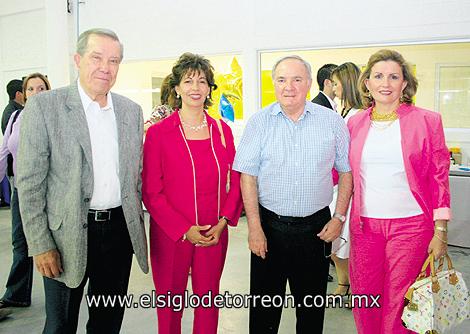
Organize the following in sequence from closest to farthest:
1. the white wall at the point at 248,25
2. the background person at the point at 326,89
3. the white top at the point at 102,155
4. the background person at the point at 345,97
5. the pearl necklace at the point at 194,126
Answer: the white top at the point at 102,155 < the pearl necklace at the point at 194,126 < the background person at the point at 345,97 < the background person at the point at 326,89 < the white wall at the point at 248,25

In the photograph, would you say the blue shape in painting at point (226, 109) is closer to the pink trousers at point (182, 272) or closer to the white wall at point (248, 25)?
the white wall at point (248, 25)

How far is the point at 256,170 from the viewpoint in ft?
7.43

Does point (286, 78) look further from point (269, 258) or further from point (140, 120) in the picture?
point (269, 258)

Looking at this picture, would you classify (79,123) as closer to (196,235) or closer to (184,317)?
(196,235)

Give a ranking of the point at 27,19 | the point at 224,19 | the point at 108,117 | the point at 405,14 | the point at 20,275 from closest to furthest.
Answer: the point at 108,117 < the point at 20,275 < the point at 405,14 < the point at 224,19 < the point at 27,19

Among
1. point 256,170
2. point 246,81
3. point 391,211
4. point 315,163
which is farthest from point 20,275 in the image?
point 246,81

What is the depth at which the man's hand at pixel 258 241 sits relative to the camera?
7.41ft

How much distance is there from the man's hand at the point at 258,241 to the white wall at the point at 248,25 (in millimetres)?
3649

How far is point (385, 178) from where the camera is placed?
7.38ft

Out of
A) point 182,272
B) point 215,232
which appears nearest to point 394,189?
point 215,232

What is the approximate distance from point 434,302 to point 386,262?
11.9 inches

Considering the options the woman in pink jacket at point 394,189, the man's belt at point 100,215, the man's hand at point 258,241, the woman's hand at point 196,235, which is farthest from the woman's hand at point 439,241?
the man's belt at point 100,215

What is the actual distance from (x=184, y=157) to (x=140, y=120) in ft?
0.98

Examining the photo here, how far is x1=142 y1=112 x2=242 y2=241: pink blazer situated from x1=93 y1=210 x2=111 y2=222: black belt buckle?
278 mm
